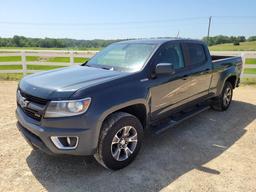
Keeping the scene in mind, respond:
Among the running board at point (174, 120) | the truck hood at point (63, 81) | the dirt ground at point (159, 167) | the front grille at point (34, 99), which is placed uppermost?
the truck hood at point (63, 81)

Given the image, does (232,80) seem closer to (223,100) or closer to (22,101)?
(223,100)

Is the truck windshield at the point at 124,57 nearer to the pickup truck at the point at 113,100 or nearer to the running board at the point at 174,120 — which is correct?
the pickup truck at the point at 113,100

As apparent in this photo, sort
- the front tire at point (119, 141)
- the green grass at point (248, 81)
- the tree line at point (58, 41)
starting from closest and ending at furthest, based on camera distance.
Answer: the front tire at point (119, 141) < the green grass at point (248, 81) < the tree line at point (58, 41)

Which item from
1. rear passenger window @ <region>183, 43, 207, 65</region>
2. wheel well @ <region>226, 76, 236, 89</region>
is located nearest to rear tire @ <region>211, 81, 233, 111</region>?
wheel well @ <region>226, 76, 236, 89</region>

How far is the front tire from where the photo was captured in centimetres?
316

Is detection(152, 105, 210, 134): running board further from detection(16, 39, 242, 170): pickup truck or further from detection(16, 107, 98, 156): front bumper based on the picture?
detection(16, 107, 98, 156): front bumper

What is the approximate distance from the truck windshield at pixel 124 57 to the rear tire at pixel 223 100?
2.76m

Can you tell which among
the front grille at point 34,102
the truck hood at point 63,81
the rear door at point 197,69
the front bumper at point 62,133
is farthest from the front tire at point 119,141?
the rear door at point 197,69

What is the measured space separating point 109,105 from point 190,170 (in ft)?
5.01

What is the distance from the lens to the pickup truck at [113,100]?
115 inches

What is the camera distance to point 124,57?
166 inches

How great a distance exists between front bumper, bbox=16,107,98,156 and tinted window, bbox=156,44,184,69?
5.59ft

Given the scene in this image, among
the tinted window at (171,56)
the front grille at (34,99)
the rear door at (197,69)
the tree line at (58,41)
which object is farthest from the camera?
the tree line at (58,41)

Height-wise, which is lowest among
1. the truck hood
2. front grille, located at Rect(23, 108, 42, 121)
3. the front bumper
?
the front bumper
